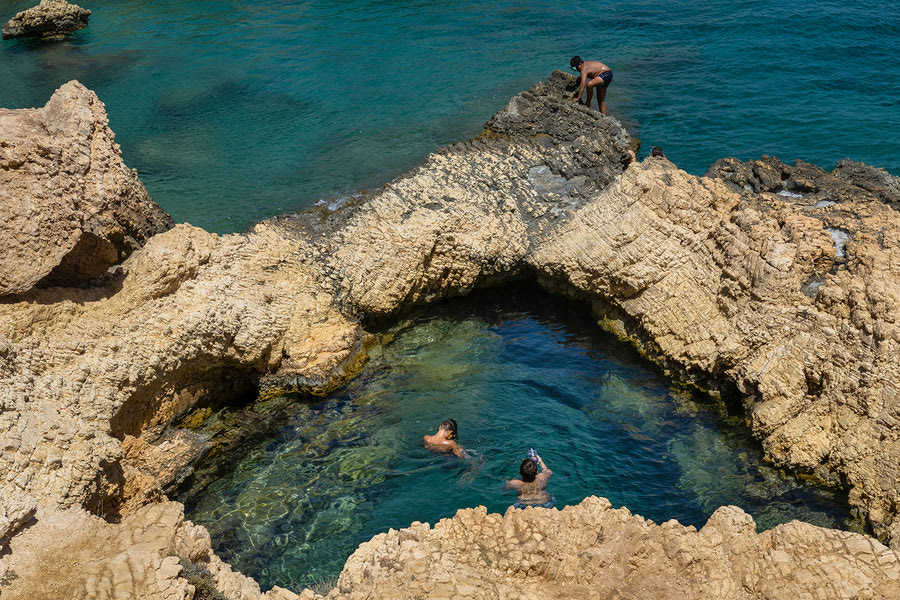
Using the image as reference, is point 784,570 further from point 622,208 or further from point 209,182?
point 209,182

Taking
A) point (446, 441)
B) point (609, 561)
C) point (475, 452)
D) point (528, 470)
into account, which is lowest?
point (475, 452)

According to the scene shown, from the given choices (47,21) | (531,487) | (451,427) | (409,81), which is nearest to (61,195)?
(451,427)

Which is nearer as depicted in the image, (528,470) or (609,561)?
(609,561)

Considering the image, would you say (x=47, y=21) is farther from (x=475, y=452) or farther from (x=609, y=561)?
(x=609, y=561)

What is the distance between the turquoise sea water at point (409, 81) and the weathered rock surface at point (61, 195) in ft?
17.4

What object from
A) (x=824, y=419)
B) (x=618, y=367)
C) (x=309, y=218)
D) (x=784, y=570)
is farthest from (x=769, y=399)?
(x=309, y=218)

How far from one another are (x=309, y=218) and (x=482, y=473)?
15.2 feet

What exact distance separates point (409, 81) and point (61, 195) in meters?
13.0

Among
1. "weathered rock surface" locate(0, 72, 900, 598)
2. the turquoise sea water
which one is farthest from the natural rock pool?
the turquoise sea water

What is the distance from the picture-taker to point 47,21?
2408 centimetres

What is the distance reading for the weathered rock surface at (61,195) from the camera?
737 cm

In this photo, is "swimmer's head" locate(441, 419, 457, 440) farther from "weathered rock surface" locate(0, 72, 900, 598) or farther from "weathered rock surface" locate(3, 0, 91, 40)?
"weathered rock surface" locate(3, 0, 91, 40)

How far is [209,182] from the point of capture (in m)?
15.0

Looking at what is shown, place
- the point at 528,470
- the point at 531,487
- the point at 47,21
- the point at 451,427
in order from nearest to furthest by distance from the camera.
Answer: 1. the point at 528,470
2. the point at 531,487
3. the point at 451,427
4. the point at 47,21
